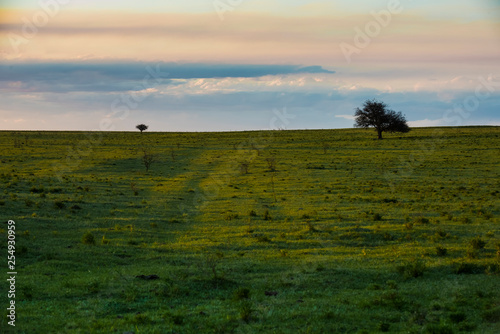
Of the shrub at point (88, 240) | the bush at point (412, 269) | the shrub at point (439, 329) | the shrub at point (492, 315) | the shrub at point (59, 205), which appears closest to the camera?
the shrub at point (439, 329)

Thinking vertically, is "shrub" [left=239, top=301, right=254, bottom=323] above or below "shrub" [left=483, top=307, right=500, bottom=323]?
above

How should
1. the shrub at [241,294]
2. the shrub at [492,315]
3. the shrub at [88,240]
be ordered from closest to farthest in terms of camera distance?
the shrub at [492,315], the shrub at [241,294], the shrub at [88,240]

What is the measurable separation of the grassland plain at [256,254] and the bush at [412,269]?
0.14 ft

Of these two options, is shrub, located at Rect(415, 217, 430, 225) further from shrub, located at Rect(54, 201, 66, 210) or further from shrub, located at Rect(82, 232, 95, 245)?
shrub, located at Rect(54, 201, 66, 210)

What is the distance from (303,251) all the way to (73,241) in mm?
10205

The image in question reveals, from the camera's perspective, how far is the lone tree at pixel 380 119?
95.6 meters

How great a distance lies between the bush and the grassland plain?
0.04 metres

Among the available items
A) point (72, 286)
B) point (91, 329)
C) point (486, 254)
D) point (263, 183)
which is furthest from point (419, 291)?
point (263, 183)

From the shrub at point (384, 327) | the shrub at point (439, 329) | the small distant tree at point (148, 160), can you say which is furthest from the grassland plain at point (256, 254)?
the small distant tree at point (148, 160)

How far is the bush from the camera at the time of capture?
15555 millimetres

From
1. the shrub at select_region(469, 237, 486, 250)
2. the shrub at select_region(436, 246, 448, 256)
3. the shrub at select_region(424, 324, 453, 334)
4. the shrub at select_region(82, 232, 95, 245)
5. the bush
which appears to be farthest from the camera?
the shrub at select_region(82, 232, 95, 245)

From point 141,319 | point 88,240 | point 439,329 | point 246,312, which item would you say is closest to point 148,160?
point 88,240

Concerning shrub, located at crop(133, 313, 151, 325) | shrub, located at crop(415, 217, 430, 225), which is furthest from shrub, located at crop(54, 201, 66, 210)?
shrub, located at crop(415, 217, 430, 225)

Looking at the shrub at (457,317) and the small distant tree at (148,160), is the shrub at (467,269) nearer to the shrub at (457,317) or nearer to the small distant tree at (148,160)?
the shrub at (457,317)
